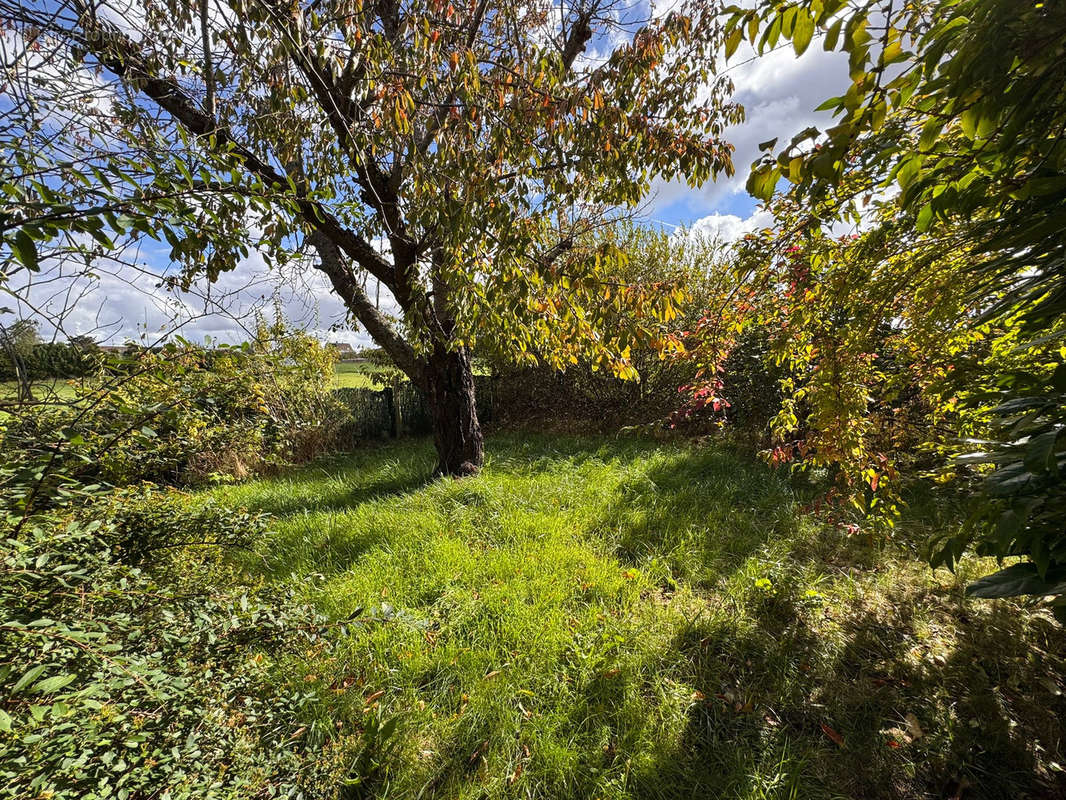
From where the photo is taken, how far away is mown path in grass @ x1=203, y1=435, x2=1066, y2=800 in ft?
5.76

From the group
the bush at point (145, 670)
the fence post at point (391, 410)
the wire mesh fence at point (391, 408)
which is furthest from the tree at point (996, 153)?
the fence post at point (391, 410)

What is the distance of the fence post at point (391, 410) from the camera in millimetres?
8500

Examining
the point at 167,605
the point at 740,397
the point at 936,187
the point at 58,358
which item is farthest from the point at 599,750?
the point at 740,397

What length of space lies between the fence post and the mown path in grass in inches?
190

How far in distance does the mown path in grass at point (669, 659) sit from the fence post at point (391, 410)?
4833mm

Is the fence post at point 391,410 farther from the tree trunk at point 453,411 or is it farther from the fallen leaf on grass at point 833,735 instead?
the fallen leaf on grass at point 833,735

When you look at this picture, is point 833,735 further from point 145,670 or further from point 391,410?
point 391,410

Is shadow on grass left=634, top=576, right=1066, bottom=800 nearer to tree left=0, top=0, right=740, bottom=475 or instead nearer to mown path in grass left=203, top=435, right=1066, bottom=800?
mown path in grass left=203, top=435, right=1066, bottom=800

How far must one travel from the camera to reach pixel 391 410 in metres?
8.63

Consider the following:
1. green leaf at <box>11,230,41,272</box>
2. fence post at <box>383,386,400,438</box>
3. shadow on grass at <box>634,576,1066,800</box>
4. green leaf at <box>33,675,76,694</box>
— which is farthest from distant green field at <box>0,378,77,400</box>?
fence post at <box>383,386,400,438</box>

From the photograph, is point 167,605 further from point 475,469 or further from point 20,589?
point 475,469

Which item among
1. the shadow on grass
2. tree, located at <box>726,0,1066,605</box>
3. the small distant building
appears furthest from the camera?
the small distant building

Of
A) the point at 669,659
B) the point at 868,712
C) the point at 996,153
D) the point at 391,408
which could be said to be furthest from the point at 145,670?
the point at 391,408

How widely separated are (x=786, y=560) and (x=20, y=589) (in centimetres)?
430
